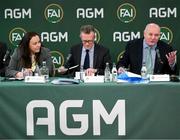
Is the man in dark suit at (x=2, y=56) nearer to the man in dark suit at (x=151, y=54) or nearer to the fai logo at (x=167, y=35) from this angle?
the man in dark suit at (x=151, y=54)

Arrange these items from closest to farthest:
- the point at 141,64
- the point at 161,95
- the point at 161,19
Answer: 1. the point at 161,95
2. the point at 141,64
3. the point at 161,19

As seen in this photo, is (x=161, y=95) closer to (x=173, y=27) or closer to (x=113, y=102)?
(x=113, y=102)

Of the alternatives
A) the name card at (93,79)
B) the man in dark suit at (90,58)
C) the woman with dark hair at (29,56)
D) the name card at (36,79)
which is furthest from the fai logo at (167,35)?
the name card at (36,79)

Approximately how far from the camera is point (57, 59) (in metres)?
5.74

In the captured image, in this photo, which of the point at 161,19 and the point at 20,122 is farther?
the point at 161,19

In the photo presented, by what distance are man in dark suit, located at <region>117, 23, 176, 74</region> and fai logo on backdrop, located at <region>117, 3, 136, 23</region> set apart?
62 cm

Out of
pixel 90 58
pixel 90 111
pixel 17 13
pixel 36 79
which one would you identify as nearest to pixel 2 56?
pixel 17 13

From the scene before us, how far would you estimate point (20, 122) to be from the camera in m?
3.87

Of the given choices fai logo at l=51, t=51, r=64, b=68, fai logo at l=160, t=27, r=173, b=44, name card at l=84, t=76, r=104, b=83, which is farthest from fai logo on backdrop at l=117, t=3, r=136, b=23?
name card at l=84, t=76, r=104, b=83

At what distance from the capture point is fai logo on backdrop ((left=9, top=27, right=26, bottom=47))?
569cm

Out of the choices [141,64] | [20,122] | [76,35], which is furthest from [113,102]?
[76,35]

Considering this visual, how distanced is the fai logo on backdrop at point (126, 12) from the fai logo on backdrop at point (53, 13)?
2.32 feet

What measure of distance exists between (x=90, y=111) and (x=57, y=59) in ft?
6.57

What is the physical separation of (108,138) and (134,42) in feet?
4.95
